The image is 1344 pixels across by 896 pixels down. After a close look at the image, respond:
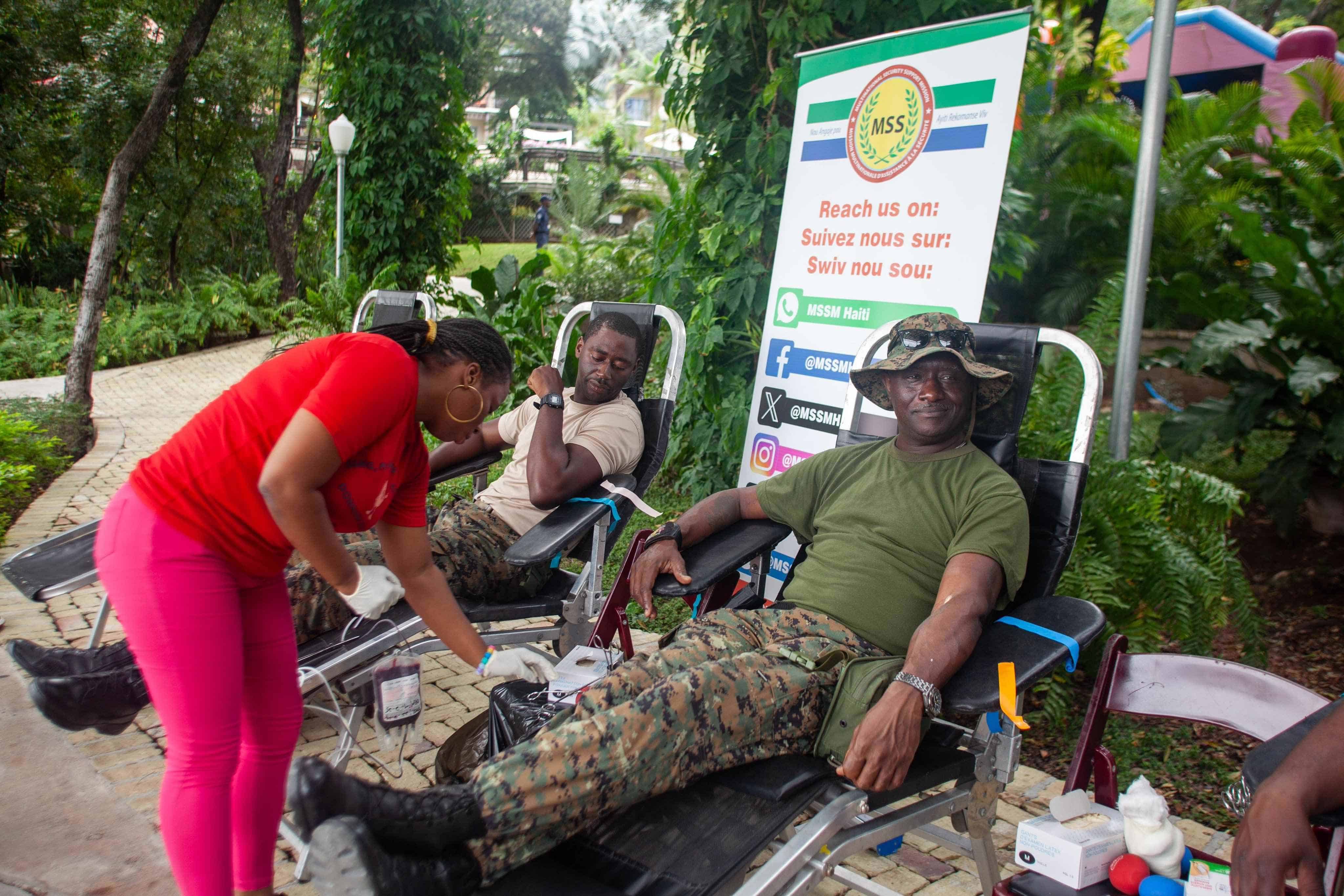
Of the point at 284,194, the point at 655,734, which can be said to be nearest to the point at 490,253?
the point at 284,194

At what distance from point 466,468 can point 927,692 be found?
8.04 feet

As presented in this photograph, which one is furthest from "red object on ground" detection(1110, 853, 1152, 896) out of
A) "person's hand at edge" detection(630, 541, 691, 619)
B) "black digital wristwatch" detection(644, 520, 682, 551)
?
"black digital wristwatch" detection(644, 520, 682, 551)

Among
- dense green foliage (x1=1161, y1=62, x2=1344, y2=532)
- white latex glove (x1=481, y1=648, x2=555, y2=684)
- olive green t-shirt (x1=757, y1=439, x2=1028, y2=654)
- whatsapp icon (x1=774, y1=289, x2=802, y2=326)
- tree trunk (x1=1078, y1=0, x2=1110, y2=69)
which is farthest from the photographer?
tree trunk (x1=1078, y1=0, x2=1110, y2=69)

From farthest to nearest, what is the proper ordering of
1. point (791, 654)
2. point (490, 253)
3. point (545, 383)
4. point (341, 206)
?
1. point (490, 253)
2. point (341, 206)
3. point (545, 383)
4. point (791, 654)

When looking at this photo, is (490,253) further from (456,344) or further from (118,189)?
(456,344)

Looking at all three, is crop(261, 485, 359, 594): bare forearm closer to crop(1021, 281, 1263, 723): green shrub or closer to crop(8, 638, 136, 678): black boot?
crop(8, 638, 136, 678): black boot

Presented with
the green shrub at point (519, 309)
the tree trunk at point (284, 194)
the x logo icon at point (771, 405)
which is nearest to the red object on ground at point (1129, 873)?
the x logo icon at point (771, 405)

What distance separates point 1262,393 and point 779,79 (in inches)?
121

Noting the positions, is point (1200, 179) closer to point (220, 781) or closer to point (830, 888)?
point (830, 888)

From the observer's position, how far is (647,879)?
6.19 feet

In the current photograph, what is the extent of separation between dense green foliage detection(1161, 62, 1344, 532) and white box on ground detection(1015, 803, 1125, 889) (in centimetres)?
353

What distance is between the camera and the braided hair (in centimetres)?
216

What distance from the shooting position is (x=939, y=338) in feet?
8.94

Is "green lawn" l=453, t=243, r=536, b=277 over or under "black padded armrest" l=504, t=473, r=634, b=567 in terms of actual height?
over
